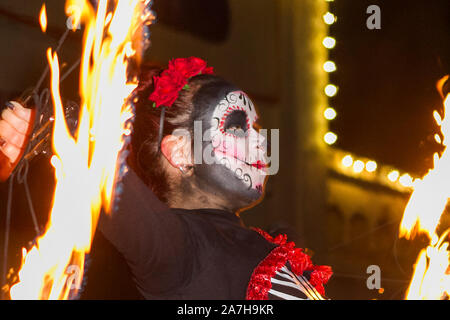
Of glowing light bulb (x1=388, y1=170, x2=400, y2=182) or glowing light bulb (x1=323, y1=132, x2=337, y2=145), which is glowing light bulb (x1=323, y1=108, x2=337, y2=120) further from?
glowing light bulb (x1=388, y1=170, x2=400, y2=182)

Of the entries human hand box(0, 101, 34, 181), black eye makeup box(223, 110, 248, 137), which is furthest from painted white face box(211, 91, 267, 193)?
human hand box(0, 101, 34, 181)

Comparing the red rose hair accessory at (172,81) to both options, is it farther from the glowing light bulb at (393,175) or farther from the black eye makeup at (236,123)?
the glowing light bulb at (393,175)

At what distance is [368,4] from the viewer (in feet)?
11.7

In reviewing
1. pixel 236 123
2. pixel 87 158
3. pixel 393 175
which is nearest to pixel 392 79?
pixel 393 175

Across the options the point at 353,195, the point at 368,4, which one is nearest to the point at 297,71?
the point at 368,4

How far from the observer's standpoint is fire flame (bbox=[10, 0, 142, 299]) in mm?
1087

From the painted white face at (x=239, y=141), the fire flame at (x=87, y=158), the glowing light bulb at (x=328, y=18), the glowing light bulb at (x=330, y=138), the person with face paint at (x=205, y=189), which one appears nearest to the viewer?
the fire flame at (x=87, y=158)

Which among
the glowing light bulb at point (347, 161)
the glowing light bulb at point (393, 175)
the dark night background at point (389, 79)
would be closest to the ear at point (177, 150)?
the dark night background at point (389, 79)

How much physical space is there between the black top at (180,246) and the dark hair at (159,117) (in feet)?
0.57

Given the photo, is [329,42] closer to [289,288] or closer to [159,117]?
[159,117]

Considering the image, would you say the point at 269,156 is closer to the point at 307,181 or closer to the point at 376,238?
the point at 307,181

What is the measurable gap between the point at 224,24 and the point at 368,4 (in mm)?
1011

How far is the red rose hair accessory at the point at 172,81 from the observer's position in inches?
59.3

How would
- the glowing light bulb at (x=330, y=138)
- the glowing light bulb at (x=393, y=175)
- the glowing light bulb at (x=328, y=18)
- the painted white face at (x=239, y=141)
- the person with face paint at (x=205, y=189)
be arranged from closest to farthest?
the person with face paint at (x=205, y=189) → the painted white face at (x=239, y=141) → the glowing light bulb at (x=393, y=175) → the glowing light bulb at (x=328, y=18) → the glowing light bulb at (x=330, y=138)
